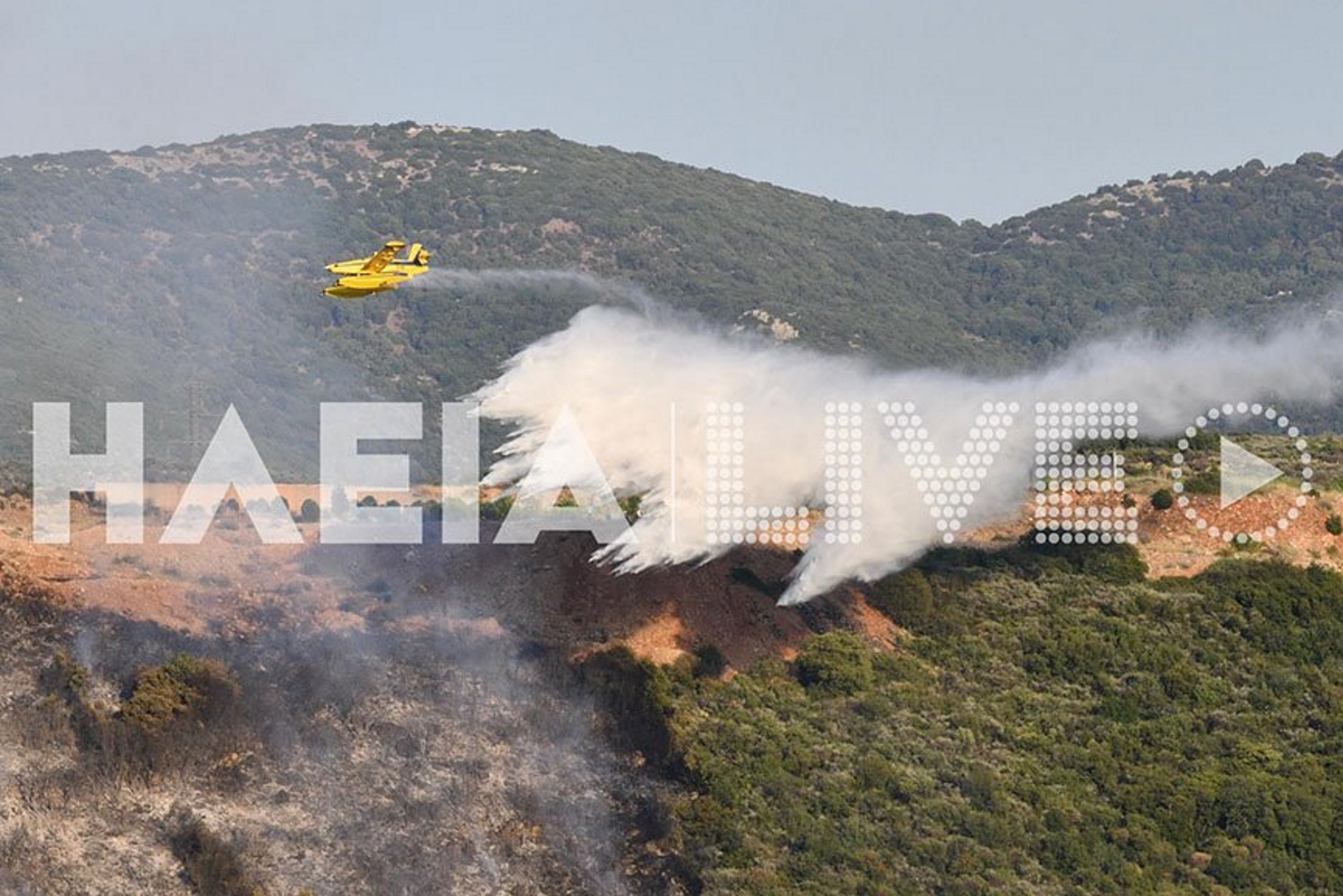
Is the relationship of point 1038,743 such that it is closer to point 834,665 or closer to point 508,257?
point 834,665

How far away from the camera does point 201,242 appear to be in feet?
449

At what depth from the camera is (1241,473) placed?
216ft

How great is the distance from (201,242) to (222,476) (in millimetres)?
66491

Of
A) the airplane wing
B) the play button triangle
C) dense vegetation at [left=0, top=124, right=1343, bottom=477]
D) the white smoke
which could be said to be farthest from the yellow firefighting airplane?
dense vegetation at [left=0, top=124, right=1343, bottom=477]

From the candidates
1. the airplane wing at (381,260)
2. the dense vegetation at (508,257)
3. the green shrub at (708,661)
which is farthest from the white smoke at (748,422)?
the dense vegetation at (508,257)

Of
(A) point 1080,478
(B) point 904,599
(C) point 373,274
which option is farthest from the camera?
(A) point 1080,478

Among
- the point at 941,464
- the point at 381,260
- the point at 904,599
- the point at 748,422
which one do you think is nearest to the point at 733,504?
the point at 748,422

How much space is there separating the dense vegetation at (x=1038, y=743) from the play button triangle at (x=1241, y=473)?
3709 mm

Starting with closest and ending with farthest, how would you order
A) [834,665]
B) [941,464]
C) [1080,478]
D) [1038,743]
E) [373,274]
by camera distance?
1. [1038,743]
2. [834,665]
3. [373,274]
4. [941,464]
5. [1080,478]

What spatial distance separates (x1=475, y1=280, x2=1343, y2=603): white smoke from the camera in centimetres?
5566

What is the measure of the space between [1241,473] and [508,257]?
8259 centimetres

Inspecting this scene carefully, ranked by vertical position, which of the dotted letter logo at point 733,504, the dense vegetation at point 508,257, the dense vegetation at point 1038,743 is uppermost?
the dense vegetation at point 508,257

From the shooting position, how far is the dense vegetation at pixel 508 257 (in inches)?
4872

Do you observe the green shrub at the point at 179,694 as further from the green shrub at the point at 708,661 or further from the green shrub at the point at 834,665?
the green shrub at the point at 834,665
